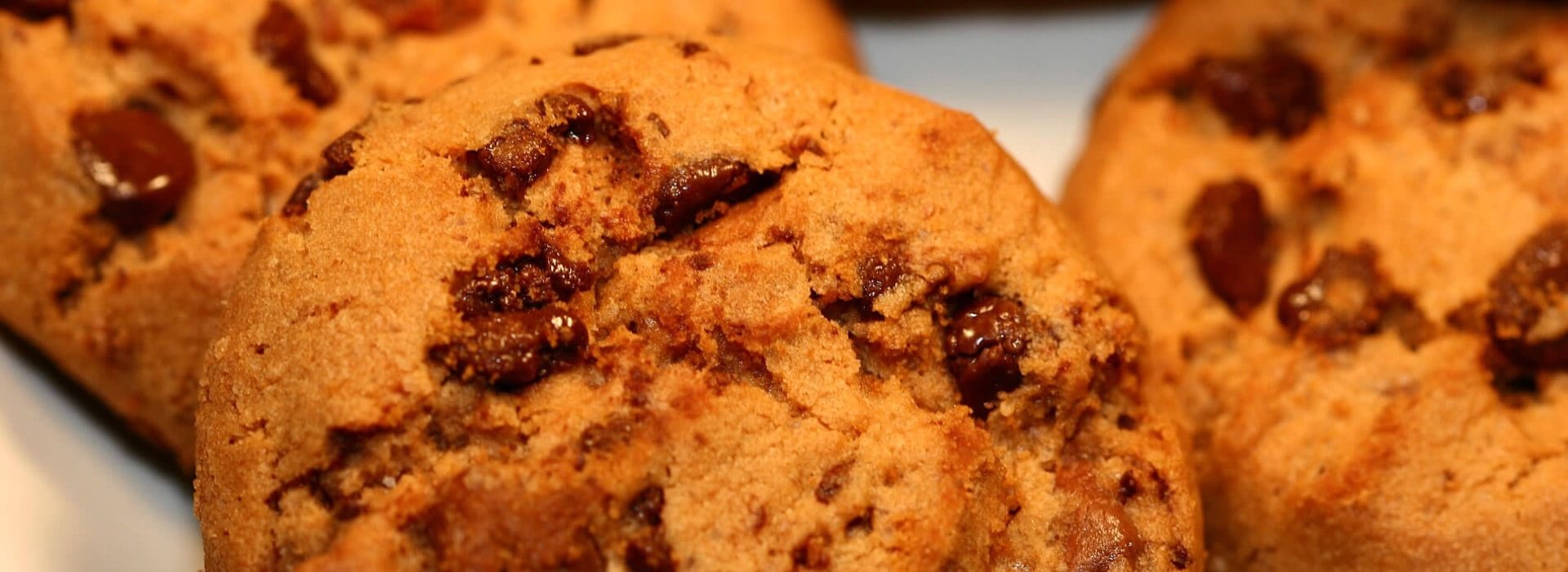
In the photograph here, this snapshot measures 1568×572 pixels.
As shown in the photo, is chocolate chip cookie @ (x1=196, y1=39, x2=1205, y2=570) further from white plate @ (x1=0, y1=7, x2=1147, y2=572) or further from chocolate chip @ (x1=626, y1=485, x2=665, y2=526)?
white plate @ (x1=0, y1=7, x2=1147, y2=572)

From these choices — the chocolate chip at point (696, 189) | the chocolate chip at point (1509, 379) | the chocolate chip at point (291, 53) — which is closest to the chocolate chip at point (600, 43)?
the chocolate chip at point (696, 189)

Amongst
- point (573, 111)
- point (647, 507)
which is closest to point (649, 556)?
point (647, 507)

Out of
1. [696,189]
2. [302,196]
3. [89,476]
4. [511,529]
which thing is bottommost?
[89,476]

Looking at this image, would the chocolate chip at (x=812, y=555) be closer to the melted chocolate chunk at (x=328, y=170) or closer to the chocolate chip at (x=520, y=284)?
the chocolate chip at (x=520, y=284)

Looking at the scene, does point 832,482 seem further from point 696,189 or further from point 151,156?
point 151,156

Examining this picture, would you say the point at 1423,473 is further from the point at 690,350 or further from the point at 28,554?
the point at 28,554

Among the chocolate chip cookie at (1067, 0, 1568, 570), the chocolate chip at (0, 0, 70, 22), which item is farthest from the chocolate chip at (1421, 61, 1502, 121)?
the chocolate chip at (0, 0, 70, 22)

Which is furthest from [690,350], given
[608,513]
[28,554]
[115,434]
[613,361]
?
[115,434]

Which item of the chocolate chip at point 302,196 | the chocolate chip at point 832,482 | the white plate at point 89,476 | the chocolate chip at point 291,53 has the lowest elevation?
the white plate at point 89,476
